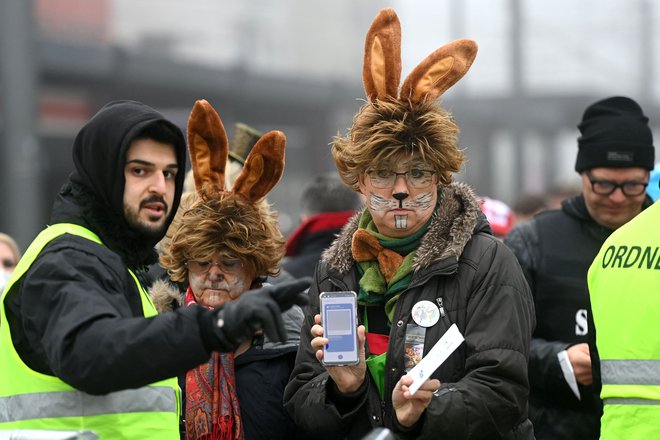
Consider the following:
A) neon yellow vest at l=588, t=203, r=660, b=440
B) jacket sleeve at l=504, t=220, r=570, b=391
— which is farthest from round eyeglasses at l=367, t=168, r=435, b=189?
jacket sleeve at l=504, t=220, r=570, b=391

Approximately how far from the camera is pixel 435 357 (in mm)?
3127

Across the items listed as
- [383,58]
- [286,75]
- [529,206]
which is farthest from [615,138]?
[286,75]

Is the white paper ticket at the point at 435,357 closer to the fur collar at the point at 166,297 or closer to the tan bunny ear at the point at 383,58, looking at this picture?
the tan bunny ear at the point at 383,58

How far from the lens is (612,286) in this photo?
308 cm

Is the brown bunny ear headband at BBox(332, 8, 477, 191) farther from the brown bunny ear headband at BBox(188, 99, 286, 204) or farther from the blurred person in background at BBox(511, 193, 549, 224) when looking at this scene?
the blurred person in background at BBox(511, 193, 549, 224)

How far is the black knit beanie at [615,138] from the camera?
14.1ft

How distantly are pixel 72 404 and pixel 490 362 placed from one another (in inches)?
48.0

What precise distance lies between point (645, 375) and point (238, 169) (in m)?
2.59

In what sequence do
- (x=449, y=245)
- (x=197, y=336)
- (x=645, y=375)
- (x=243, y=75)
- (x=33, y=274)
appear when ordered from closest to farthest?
(x=197, y=336) → (x=33, y=274) → (x=645, y=375) → (x=449, y=245) → (x=243, y=75)

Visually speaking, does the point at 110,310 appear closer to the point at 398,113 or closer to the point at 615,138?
the point at 398,113

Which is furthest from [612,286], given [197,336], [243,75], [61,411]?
[243,75]

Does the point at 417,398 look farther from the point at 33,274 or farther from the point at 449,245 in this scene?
the point at 33,274

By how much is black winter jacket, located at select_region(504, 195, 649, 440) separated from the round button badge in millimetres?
1037

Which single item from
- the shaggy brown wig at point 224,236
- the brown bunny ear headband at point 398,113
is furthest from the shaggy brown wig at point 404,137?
the shaggy brown wig at point 224,236
